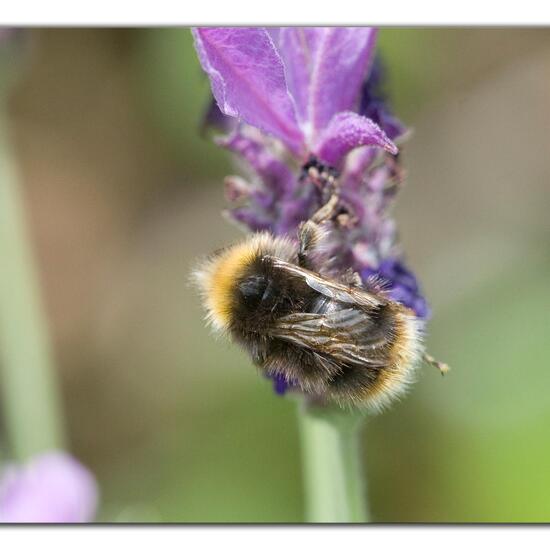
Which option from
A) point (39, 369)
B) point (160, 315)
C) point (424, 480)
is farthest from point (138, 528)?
point (160, 315)

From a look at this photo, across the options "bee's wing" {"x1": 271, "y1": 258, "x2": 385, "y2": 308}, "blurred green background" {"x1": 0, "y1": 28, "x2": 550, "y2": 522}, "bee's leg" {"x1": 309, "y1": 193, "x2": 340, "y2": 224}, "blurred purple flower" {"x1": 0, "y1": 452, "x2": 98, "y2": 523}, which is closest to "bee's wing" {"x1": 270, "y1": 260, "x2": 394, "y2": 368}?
"bee's wing" {"x1": 271, "y1": 258, "x2": 385, "y2": 308}

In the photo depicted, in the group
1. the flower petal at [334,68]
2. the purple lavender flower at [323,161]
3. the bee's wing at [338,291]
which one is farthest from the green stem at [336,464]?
the flower petal at [334,68]

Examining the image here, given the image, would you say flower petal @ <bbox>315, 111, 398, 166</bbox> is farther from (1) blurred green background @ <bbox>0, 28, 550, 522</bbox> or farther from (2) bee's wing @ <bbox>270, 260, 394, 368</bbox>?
(1) blurred green background @ <bbox>0, 28, 550, 522</bbox>

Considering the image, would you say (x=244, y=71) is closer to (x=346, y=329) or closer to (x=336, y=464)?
(x=346, y=329)

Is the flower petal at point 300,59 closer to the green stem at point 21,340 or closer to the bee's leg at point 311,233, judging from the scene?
the bee's leg at point 311,233

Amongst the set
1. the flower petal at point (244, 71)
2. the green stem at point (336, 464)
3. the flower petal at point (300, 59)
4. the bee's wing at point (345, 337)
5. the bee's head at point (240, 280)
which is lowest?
the green stem at point (336, 464)

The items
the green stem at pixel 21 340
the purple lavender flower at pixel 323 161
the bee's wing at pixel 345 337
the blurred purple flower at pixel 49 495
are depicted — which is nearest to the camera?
the bee's wing at pixel 345 337
